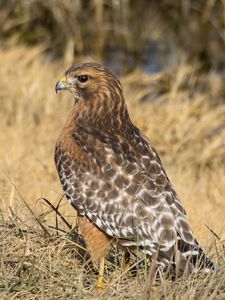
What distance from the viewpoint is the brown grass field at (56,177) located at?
480 centimetres

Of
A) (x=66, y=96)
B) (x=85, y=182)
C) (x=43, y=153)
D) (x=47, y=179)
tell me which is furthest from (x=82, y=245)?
(x=66, y=96)

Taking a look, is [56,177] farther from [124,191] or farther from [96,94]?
[124,191]

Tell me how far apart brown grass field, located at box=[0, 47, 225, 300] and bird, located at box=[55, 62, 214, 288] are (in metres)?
0.16

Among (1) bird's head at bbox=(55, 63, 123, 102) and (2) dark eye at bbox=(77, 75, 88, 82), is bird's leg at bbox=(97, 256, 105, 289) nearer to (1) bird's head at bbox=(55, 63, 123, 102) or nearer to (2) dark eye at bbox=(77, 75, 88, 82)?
(1) bird's head at bbox=(55, 63, 123, 102)

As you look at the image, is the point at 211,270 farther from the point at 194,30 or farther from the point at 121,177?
the point at 194,30

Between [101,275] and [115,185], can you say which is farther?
[115,185]

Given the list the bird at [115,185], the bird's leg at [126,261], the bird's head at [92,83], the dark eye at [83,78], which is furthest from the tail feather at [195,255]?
the dark eye at [83,78]

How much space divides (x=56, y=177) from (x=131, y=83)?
397 centimetres

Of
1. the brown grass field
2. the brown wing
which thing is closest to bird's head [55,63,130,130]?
the brown wing

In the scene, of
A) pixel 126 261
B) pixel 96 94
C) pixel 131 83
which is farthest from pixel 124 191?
pixel 131 83

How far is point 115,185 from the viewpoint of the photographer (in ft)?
17.6

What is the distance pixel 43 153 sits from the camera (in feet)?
30.1

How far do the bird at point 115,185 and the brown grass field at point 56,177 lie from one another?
0.16 metres

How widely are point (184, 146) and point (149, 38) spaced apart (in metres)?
4.89
